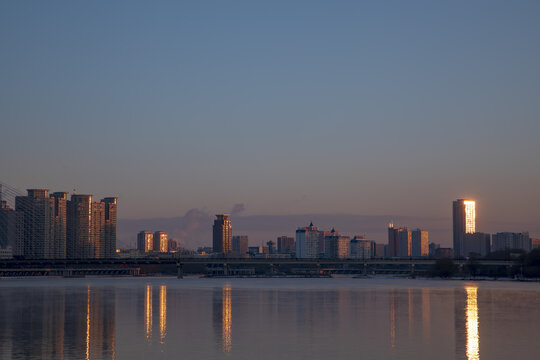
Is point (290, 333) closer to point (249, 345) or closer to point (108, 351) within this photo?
point (249, 345)

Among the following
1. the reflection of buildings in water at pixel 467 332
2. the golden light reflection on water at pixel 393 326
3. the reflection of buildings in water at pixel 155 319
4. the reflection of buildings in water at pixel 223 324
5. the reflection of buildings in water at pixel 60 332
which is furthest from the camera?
the reflection of buildings in water at pixel 155 319

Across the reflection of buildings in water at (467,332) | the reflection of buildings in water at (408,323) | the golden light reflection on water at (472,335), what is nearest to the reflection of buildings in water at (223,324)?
the reflection of buildings in water at (408,323)

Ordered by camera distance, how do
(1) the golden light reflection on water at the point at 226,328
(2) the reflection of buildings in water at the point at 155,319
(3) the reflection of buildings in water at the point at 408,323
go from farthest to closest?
(2) the reflection of buildings in water at the point at 155,319
(3) the reflection of buildings in water at the point at 408,323
(1) the golden light reflection on water at the point at 226,328

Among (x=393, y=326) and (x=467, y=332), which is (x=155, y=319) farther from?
(x=467, y=332)

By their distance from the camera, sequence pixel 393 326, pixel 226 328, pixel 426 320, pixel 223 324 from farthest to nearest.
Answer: pixel 426 320 < pixel 223 324 < pixel 393 326 < pixel 226 328

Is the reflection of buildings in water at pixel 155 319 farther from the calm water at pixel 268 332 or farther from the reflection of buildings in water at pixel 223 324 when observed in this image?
the reflection of buildings in water at pixel 223 324

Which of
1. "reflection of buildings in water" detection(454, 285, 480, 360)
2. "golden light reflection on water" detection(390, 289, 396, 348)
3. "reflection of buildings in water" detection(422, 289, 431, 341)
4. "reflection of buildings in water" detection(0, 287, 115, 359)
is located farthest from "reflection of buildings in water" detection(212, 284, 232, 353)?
"reflection of buildings in water" detection(454, 285, 480, 360)

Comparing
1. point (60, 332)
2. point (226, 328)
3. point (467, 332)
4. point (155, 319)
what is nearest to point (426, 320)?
point (467, 332)

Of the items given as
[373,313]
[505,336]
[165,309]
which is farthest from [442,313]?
[165,309]

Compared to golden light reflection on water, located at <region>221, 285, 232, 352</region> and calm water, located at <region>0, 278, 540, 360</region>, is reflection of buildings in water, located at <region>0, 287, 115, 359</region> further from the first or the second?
golden light reflection on water, located at <region>221, 285, 232, 352</region>

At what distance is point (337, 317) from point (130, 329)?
22.2 metres

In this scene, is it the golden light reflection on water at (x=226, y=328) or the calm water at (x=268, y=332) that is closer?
the calm water at (x=268, y=332)

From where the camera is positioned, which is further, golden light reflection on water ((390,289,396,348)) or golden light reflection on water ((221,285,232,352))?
golden light reflection on water ((390,289,396,348))

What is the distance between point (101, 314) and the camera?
7194 cm
